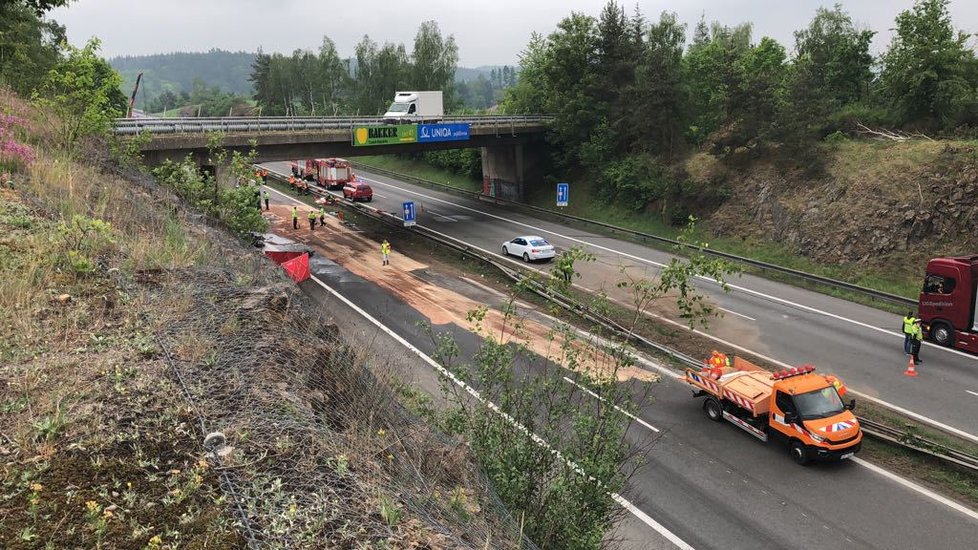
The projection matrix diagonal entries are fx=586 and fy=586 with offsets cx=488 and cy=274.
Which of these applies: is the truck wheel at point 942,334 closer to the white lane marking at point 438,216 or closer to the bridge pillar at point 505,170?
the white lane marking at point 438,216

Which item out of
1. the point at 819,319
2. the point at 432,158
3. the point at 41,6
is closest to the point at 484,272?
the point at 819,319

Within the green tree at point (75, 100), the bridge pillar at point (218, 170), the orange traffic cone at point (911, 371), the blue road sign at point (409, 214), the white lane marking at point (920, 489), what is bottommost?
the white lane marking at point (920, 489)

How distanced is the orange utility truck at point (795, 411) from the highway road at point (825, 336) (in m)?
4.68

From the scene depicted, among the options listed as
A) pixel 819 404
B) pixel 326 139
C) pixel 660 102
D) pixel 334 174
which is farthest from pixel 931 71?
pixel 334 174

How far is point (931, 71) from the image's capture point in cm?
3416

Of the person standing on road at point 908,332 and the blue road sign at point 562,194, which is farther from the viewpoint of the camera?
the blue road sign at point 562,194

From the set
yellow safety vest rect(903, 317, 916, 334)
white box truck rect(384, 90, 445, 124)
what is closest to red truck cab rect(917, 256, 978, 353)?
yellow safety vest rect(903, 317, 916, 334)

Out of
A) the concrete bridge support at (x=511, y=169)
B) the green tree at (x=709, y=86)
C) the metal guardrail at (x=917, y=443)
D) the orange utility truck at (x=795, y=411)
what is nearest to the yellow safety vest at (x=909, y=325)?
the metal guardrail at (x=917, y=443)

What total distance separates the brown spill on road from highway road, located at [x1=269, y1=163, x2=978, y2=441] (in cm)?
623

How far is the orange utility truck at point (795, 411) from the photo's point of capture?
14156 mm

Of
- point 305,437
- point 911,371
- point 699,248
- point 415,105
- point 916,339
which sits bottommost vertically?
point 911,371

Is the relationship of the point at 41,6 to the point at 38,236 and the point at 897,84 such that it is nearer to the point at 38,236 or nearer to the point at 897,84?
the point at 38,236

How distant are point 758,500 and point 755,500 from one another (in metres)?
0.07

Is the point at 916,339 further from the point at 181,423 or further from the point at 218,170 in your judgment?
the point at 218,170
